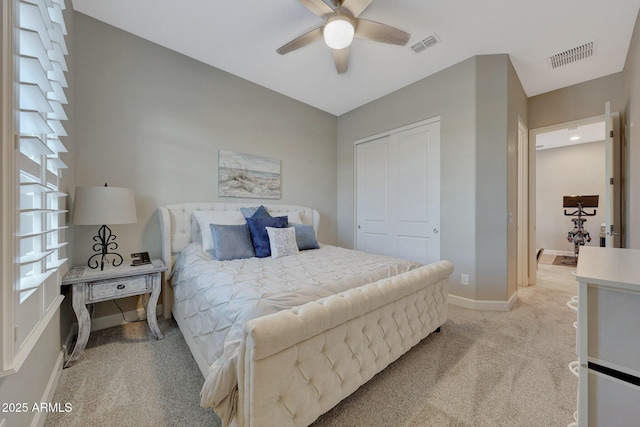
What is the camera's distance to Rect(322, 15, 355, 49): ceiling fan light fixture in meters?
1.98

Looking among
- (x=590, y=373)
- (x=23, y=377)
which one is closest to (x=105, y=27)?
(x=23, y=377)

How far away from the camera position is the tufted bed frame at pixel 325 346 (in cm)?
101

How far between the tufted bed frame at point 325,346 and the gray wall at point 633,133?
2.07 meters

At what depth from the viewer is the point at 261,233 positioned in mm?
2637

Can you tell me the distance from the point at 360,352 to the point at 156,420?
3.82 feet

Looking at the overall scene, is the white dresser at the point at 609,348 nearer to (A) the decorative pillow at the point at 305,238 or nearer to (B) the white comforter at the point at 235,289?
(B) the white comforter at the point at 235,289

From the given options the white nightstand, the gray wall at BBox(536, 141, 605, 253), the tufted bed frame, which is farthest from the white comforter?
the gray wall at BBox(536, 141, 605, 253)

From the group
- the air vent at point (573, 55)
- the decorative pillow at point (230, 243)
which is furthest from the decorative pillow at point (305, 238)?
the air vent at point (573, 55)

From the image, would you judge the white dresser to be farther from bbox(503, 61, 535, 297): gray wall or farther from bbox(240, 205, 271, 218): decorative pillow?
bbox(240, 205, 271, 218): decorative pillow

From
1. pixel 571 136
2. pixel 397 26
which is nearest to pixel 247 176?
pixel 397 26

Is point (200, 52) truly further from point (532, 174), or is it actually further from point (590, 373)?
point (532, 174)

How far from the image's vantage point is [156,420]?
4.38ft

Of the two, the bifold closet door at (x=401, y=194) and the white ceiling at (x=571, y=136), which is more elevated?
the white ceiling at (x=571, y=136)

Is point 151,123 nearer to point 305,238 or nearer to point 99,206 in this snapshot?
point 99,206
